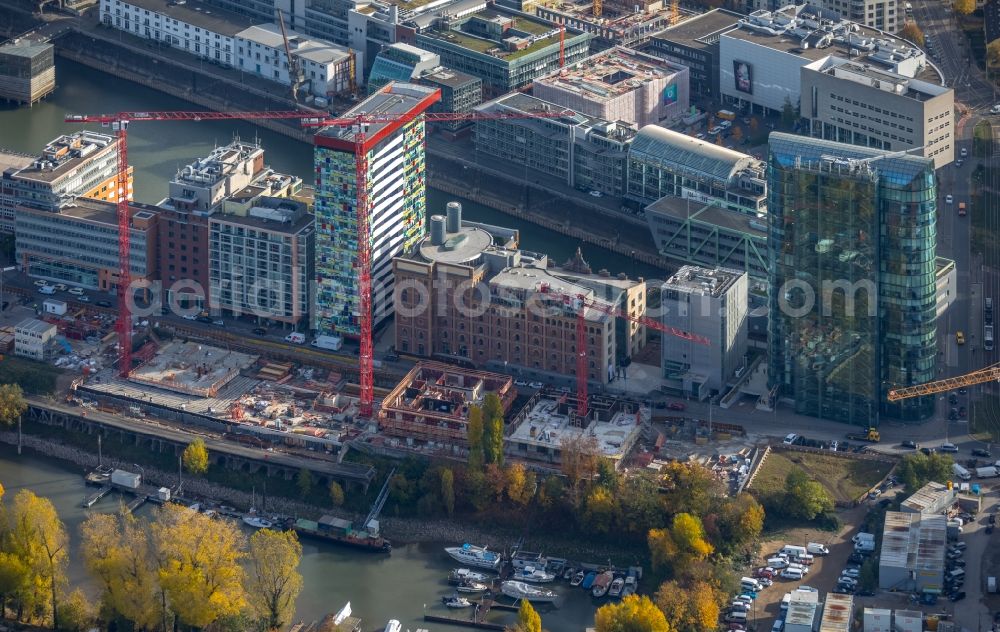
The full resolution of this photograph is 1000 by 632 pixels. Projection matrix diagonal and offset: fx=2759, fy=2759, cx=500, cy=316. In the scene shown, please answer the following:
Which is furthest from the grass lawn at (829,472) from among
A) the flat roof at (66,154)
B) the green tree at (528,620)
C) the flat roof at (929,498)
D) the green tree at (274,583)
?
the flat roof at (66,154)

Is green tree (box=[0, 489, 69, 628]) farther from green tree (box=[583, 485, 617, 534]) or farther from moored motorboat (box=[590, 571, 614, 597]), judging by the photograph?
green tree (box=[583, 485, 617, 534])

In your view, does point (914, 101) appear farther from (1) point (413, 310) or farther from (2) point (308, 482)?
(2) point (308, 482)

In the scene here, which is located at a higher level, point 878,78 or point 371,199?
point 878,78

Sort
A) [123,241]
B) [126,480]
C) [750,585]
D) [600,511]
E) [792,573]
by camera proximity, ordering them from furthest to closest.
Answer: [123,241] → [126,480] → [600,511] → [792,573] → [750,585]

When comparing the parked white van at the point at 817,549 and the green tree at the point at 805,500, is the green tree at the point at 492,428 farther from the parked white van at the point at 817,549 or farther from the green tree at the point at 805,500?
the parked white van at the point at 817,549

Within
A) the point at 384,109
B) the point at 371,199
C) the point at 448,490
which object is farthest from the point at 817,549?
the point at 384,109

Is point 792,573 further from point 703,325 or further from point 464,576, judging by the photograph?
point 703,325

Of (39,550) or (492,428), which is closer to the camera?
(39,550)
